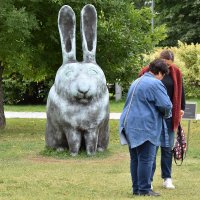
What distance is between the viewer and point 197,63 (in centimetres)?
3425

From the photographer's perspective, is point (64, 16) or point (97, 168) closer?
point (97, 168)

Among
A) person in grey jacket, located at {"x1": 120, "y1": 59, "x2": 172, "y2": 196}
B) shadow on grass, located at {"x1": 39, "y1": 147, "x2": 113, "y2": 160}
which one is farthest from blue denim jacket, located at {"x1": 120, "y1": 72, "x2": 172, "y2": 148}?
shadow on grass, located at {"x1": 39, "y1": 147, "x2": 113, "y2": 160}

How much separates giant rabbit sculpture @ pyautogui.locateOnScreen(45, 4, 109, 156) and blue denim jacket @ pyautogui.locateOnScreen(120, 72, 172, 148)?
14.1 ft

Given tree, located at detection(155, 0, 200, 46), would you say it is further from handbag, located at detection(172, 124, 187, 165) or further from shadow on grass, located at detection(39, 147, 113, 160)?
handbag, located at detection(172, 124, 187, 165)

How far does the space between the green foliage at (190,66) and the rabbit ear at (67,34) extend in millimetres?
21136

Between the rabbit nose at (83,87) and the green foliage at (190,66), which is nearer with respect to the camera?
the rabbit nose at (83,87)

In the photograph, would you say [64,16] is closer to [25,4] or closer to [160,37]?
[25,4]

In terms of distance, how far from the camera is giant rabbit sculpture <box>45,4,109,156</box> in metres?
12.3

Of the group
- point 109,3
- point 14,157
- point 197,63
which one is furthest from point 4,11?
point 197,63

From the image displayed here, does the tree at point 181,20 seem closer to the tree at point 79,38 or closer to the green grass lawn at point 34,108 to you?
the green grass lawn at point 34,108

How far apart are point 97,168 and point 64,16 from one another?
12.5ft

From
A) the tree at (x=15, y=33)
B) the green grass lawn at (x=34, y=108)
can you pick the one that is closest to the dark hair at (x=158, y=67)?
the tree at (x=15, y=33)

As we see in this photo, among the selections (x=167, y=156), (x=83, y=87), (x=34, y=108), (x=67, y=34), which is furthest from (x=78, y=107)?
(x=34, y=108)

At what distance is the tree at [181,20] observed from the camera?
137ft
